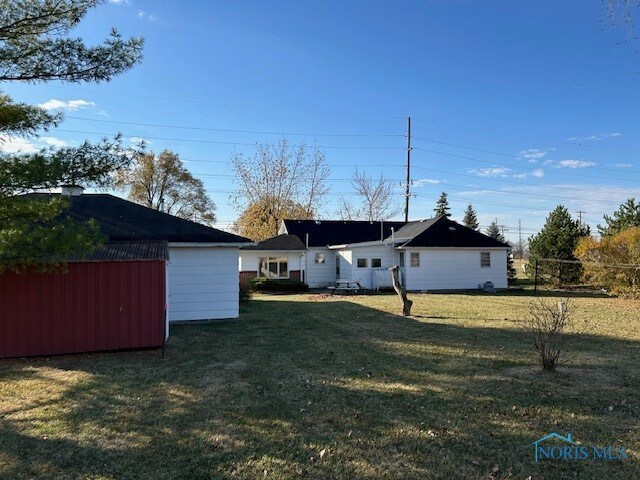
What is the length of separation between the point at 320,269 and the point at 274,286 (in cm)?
422

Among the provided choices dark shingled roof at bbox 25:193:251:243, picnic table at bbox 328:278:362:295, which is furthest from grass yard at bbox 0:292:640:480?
picnic table at bbox 328:278:362:295

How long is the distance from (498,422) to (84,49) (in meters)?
8.03

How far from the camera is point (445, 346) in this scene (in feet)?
28.1

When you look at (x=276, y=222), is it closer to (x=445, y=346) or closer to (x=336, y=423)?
(x=445, y=346)

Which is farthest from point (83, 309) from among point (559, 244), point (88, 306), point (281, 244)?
point (559, 244)

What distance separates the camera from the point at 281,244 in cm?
2664

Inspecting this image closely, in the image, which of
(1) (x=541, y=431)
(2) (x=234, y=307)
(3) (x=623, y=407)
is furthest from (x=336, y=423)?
(2) (x=234, y=307)

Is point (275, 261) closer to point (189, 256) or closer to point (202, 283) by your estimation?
point (202, 283)

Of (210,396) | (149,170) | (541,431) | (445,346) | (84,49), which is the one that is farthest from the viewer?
(149,170)

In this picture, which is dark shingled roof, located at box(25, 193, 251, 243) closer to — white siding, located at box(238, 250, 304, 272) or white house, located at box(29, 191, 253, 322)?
white house, located at box(29, 191, 253, 322)

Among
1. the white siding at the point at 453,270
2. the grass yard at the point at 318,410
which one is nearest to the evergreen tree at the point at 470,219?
the white siding at the point at 453,270

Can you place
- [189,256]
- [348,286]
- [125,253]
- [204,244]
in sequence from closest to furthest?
[125,253] → [204,244] → [189,256] → [348,286]

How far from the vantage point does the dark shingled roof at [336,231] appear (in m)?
28.7

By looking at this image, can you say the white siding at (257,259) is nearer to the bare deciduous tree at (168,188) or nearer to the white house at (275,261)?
the white house at (275,261)
